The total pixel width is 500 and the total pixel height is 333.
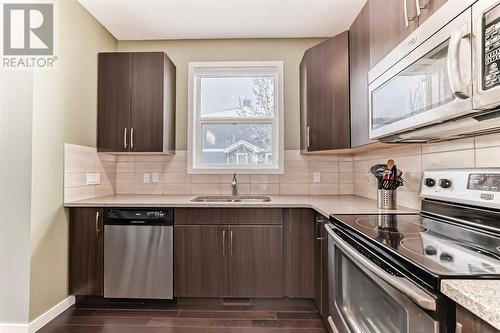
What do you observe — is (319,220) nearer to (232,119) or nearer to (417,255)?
(417,255)

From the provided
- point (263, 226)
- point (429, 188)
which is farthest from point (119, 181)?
point (429, 188)

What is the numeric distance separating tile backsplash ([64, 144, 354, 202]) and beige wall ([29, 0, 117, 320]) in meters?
0.51

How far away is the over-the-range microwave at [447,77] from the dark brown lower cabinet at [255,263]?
1.26 metres

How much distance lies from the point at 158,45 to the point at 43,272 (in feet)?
7.74

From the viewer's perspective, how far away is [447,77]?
108cm

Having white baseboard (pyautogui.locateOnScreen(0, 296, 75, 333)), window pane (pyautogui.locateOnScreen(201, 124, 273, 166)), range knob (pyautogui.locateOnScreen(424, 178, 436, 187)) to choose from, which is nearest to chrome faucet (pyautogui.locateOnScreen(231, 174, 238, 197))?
window pane (pyautogui.locateOnScreen(201, 124, 273, 166))

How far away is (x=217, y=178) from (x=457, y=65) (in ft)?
8.00

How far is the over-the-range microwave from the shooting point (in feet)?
2.95

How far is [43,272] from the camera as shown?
2133 millimetres

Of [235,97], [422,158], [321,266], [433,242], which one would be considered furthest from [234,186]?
[433,242]

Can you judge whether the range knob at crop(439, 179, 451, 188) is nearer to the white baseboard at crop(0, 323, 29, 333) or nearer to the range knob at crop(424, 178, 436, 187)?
the range knob at crop(424, 178, 436, 187)

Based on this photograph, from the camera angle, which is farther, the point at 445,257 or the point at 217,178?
the point at 217,178

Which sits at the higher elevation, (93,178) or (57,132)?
(57,132)

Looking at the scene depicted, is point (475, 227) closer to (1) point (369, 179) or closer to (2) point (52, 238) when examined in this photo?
(1) point (369, 179)
